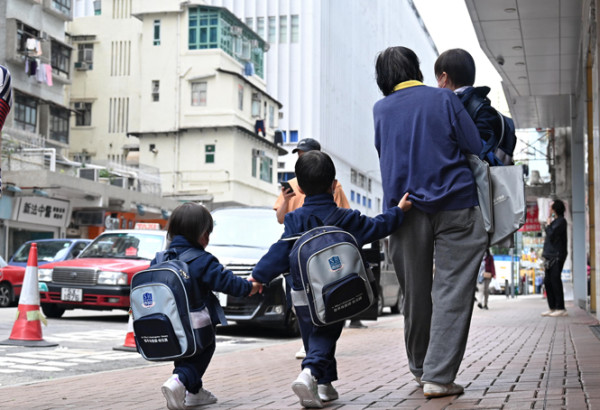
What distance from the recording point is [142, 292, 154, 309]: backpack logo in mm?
4883

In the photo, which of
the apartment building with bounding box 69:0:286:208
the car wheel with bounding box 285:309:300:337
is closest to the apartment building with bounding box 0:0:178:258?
the apartment building with bounding box 69:0:286:208

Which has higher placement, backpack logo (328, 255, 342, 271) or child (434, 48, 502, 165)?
child (434, 48, 502, 165)

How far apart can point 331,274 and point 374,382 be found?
1.68 m

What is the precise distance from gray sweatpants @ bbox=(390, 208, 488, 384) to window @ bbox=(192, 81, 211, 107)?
162 feet

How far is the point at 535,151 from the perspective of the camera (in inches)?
1524

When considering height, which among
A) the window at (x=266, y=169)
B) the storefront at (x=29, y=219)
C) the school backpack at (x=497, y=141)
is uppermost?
the window at (x=266, y=169)

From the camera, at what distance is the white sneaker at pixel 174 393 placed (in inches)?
186

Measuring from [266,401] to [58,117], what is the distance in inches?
1659

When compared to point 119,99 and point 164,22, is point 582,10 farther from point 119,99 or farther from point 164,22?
point 119,99

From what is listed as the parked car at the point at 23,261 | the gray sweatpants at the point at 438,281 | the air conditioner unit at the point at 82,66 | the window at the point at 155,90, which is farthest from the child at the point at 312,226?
the air conditioner unit at the point at 82,66

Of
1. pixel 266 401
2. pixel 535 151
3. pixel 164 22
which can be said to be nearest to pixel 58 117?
pixel 164 22

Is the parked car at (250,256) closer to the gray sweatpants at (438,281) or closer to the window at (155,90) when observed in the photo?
the gray sweatpants at (438,281)

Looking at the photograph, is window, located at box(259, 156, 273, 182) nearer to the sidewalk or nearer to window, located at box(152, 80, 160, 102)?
window, located at box(152, 80, 160, 102)

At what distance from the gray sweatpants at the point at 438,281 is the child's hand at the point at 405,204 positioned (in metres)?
0.08
